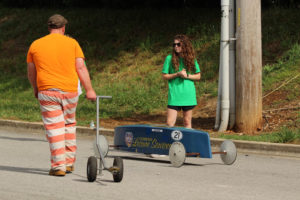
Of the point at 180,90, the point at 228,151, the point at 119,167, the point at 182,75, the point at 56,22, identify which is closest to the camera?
the point at 119,167

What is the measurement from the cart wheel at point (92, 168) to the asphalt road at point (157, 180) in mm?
108

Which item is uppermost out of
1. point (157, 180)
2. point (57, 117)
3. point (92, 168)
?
point (57, 117)

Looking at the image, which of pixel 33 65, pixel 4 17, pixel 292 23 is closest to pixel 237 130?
pixel 33 65

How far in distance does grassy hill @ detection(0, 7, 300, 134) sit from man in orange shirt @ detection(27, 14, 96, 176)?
743 cm

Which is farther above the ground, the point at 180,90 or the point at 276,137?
the point at 180,90

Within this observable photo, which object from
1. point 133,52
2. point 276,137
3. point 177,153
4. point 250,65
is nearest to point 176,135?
point 177,153

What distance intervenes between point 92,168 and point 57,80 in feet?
4.09

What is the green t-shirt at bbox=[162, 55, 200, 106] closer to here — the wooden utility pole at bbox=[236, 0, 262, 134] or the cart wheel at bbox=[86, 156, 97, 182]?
the cart wheel at bbox=[86, 156, 97, 182]

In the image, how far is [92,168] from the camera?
27.9 feet

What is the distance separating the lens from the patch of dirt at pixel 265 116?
15205 mm

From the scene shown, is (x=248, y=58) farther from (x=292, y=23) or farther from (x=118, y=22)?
(x=118, y=22)

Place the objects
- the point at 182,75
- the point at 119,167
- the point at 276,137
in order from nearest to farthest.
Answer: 1. the point at 119,167
2. the point at 182,75
3. the point at 276,137

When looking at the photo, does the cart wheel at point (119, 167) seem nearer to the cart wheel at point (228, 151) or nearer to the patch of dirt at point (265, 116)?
the cart wheel at point (228, 151)

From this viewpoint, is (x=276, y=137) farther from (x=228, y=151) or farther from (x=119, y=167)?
(x=119, y=167)
